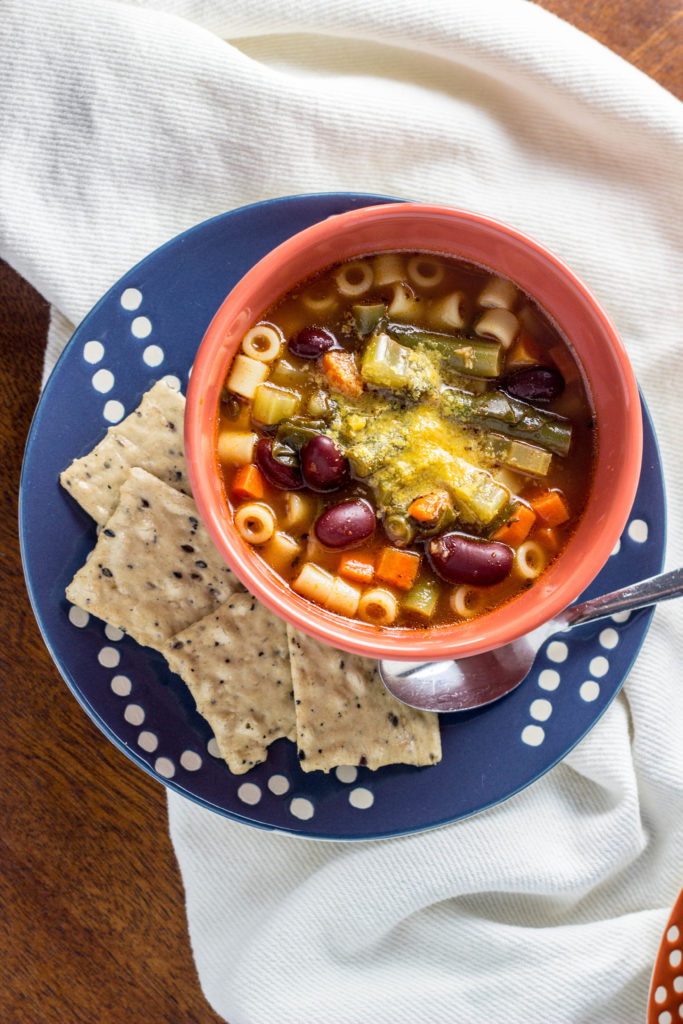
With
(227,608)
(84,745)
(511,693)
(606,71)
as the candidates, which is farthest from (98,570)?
(606,71)

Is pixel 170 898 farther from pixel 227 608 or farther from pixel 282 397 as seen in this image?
pixel 282 397

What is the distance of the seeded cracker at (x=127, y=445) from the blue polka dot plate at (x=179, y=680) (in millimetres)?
50

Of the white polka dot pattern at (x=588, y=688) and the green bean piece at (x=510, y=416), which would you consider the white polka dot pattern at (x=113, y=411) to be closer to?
the green bean piece at (x=510, y=416)

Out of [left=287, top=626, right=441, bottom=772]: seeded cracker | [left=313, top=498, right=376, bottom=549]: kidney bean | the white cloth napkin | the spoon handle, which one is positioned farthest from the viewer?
the white cloth napkin

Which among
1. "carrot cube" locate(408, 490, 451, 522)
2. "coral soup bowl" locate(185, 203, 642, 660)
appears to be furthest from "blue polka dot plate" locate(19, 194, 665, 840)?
"carrot cube" locate(408, 490, 451, 522)

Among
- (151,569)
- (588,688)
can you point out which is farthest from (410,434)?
(588,688)

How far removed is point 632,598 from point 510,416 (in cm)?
71

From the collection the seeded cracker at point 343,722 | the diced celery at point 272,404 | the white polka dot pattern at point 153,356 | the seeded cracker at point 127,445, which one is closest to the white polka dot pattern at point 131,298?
the white polka dot pattern at point 153,356

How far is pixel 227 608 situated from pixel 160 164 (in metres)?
1.53

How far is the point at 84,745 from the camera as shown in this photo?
10.4 ft

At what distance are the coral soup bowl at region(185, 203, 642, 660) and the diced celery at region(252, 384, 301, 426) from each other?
0.40 feet

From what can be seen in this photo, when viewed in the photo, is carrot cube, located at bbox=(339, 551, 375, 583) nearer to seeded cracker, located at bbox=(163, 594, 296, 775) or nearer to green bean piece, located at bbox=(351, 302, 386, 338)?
seeded cracker, located at bbox=(163, 594, 296, 775)

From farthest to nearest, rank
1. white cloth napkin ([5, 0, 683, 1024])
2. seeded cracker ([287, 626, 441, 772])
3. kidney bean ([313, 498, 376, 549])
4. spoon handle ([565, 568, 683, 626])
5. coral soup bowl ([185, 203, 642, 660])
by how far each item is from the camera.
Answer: white cloth napkin ([5, 0, 683, 1024])
seeded cracker ([287, 626, 441, 772])
spoon handle ([565, 568, 683, 626])
kidney bean ([313, 498, 376, 549])
coral soup bowl ([185, 203, 642, 660])

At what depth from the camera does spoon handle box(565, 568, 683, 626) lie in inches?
106
